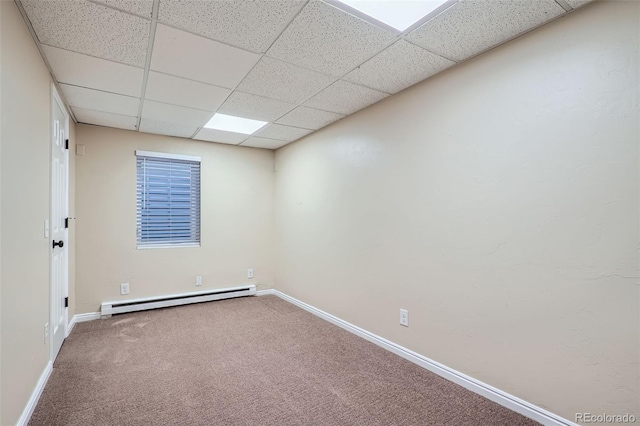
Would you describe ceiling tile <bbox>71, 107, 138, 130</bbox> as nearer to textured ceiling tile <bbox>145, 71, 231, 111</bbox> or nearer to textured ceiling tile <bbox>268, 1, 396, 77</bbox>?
textured ceiling tile <bbox>145, 71, 231, 111</bbox>

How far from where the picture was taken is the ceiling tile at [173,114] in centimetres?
305

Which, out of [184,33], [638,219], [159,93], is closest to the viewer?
[638,219]

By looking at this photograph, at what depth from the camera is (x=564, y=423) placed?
5.63 feet

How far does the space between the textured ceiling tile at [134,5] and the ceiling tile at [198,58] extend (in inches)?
5.5

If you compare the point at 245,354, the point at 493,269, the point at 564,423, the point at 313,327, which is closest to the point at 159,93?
the point at 245,354

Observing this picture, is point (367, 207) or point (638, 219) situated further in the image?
point (367, 207)

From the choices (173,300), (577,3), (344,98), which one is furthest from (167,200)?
(577,3)

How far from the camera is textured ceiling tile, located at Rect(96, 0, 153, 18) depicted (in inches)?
62.6

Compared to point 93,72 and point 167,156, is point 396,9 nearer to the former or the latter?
point 93,72

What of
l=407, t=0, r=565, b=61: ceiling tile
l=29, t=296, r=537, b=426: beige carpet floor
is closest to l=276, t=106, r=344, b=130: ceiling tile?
l=407, t=0, r=565, b=61: ceiling tile

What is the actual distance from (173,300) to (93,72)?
2846mm

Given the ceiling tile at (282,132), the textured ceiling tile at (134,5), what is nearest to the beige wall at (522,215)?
the ceiling tile at (282,132)

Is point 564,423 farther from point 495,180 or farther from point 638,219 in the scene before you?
point 495,180

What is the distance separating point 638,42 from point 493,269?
1.39 meters
